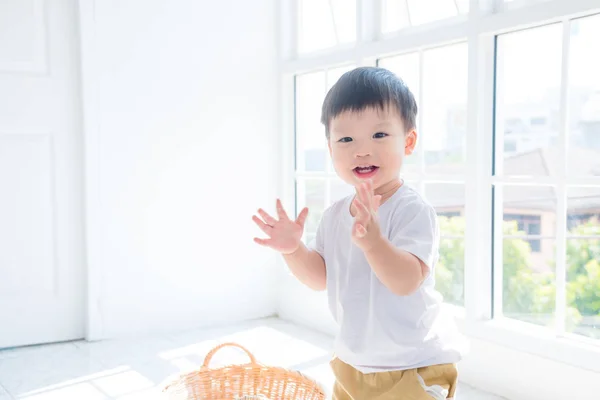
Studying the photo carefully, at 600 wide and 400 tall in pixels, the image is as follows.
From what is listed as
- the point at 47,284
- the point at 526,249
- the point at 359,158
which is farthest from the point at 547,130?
the point at 47,284

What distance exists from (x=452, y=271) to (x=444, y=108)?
26.3 inches

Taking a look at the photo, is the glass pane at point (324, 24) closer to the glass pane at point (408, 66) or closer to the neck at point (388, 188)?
the glass pane at point (408, 66)

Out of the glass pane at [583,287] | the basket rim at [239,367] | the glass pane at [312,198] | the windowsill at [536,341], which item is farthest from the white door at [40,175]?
the glass pane at [583,287]

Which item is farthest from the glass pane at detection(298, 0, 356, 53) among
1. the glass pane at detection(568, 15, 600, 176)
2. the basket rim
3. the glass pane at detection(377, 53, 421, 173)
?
the basket rim

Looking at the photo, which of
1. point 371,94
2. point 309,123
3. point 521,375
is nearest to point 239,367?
point 521,375

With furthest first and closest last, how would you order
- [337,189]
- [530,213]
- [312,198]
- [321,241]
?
[312,198], [337,189], [530,213], [321,241]

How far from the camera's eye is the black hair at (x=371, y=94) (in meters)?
1.25

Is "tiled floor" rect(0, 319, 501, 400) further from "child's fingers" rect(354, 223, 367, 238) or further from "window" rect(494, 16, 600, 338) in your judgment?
"child's fingers" rect(354, 223, 367, 238)

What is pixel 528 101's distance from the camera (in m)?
2.23

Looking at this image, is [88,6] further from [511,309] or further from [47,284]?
[511,309]

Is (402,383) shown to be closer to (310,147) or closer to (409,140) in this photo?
(409,140)

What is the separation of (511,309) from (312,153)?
1365mm

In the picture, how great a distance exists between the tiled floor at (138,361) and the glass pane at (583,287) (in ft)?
1.30

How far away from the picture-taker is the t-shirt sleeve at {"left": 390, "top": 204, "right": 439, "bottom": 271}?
1.19 metres
